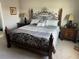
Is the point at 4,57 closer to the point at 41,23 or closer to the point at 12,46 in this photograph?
the point at 12,46

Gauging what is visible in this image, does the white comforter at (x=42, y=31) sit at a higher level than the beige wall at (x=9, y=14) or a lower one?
lower

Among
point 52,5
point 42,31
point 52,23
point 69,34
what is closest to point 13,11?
point 52,5

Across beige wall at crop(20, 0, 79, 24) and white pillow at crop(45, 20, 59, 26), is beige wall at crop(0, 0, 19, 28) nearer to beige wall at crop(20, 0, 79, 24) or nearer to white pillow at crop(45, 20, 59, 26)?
beige wall at crop(20, 0, 79, 24)

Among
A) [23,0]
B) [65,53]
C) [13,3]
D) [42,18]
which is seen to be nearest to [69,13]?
[42,18]

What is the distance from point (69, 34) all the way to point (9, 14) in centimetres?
360

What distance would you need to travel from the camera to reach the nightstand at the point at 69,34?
4.16 metres

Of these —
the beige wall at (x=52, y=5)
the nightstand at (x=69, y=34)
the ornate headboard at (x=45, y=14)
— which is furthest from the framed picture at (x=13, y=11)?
the nightstand at (x=69, y=34)

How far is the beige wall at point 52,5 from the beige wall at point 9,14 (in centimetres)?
51

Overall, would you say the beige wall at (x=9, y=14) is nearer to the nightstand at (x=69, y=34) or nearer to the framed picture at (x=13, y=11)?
the framed picture at (x=13, y=11)

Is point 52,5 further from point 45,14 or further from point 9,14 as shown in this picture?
point 9,14

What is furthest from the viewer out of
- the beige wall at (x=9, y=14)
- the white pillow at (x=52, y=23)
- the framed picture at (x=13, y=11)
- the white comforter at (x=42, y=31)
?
the framed picture at (x=13, y=11)

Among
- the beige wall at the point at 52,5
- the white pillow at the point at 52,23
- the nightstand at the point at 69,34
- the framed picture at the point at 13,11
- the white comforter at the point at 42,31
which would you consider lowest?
the nightstand at the point at 69,34

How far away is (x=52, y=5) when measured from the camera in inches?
190

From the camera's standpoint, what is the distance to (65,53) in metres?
3.23
